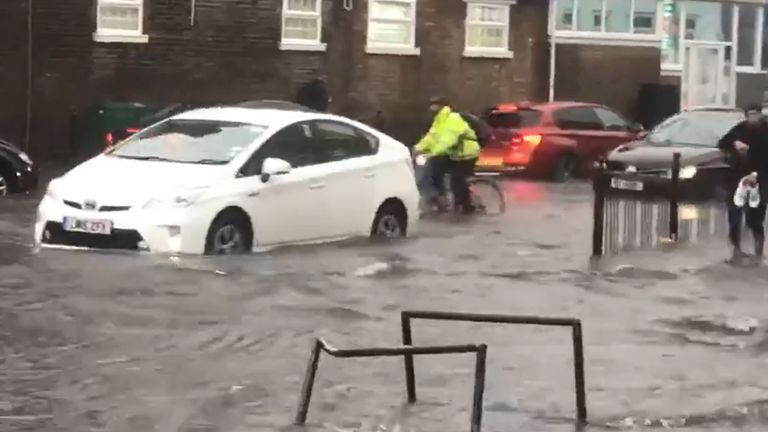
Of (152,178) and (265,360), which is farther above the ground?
(152,178)

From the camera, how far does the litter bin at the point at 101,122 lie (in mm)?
29312

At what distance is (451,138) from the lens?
22562 millimetres

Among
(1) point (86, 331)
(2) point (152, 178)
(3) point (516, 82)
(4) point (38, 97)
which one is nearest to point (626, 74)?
(3) point (516, 82)

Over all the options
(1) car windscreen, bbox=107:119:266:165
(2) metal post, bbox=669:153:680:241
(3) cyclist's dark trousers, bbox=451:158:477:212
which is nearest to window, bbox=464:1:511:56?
(3) cyclist's dark trousers, bbox=451:158:477:212

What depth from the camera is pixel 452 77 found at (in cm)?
3644

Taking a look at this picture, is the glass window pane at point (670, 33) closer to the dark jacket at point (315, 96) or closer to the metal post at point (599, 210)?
the dark jacket at point (315, 96)

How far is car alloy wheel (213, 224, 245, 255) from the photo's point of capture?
49.1 feet

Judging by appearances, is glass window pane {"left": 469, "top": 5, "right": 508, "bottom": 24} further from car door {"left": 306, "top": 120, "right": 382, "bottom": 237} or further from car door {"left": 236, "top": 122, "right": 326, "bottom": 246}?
car door {"left": 236, "top": 122, "right": 326, "bottom": 246}

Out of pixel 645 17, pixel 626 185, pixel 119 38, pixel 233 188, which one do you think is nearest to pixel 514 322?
pixel 233 188

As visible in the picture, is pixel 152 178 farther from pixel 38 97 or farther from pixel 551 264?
pixel 38 97

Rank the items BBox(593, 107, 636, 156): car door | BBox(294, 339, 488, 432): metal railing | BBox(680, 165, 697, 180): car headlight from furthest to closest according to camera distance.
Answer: BBox(593, 107, 636, 156): car door
BBox(680, 165, 697, 180): car headlight
BBox(294, 339, 488, 432): metal railing

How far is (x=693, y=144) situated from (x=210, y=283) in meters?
11.7

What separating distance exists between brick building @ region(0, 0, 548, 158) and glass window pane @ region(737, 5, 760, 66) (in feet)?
29.6

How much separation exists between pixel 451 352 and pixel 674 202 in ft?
32.9
